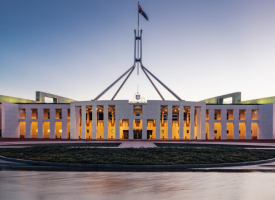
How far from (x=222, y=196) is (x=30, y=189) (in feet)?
26.3

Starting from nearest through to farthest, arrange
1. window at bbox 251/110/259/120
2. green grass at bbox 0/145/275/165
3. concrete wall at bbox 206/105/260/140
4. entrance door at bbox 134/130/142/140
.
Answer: green grass at bbox 0/145/275/165
entrance door at bbox 134/130/142/140
concrete wall at bbox 206/105/260/140
window at bbox 251/110/259/120

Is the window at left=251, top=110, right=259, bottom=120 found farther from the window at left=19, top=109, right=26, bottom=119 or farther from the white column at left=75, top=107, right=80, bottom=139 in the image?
the window at left=19, top=109, right=26, bottom=119

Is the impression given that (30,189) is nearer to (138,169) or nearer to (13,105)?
(138,169)

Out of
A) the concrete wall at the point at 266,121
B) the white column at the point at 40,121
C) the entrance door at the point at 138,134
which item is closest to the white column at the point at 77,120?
the white column at the point at 40,121

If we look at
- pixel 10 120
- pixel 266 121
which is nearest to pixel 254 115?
pixel 266 121

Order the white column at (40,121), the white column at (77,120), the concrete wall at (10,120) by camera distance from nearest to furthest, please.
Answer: the white column at (77,120) < the concrete wall at (10,120) < the white column at (40,121)

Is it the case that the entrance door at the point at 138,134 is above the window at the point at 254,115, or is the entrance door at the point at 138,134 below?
below

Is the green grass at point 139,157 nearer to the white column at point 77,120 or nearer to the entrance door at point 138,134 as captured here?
the white column at point 77,120

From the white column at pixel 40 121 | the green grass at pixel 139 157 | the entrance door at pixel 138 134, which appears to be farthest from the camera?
the white column at pixel 40 121

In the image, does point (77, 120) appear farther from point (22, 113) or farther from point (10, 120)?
point (10, 120)

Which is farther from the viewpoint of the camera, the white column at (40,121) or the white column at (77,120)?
the white column at (40,121)

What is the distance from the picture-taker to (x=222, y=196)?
7.30m

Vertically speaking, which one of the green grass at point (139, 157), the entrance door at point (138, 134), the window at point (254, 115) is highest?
the window at point (254, 115)

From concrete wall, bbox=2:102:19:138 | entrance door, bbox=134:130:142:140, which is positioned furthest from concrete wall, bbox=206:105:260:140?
concrete wall, bbox=2:102:19:138
